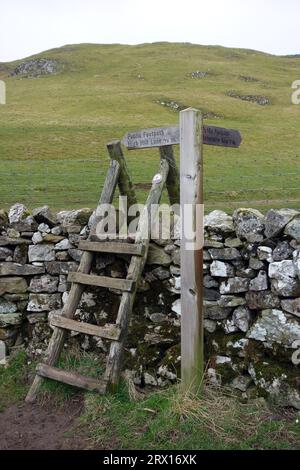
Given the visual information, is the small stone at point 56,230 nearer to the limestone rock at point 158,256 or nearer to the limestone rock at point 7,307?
the limestone rock at point 7,307

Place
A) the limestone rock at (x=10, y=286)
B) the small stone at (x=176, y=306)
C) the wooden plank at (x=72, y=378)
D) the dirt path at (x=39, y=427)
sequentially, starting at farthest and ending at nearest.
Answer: the limestone rock at (x=10, y=286) → the small stone at (x=176, y=306) → the wooden plank at (x=72, y=378) → the dirt path at (x=39, y=427)

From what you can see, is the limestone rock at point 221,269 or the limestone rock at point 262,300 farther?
the limestone rock at point 221,269

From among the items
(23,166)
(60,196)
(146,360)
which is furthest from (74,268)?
(23,166)

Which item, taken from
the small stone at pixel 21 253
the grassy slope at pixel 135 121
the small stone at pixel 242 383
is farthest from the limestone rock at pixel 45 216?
the grassy slope at pixel 135 121

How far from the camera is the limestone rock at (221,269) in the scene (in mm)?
5176

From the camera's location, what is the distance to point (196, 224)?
4.88 m

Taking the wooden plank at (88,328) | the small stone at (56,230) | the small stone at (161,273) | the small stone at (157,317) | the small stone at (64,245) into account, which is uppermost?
the small stone at (56,230)

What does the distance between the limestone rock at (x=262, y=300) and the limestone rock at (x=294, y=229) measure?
61 centimetres

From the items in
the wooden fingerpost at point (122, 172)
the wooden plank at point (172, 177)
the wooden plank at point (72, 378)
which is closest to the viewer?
the wooden plank at point (72, 378)

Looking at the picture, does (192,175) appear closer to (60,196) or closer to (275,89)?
(60,196)

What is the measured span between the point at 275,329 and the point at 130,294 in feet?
4.86

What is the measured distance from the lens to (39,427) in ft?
15.1

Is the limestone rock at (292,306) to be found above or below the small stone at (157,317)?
above

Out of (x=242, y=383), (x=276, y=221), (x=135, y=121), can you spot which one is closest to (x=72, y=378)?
(x=242, y=383)
